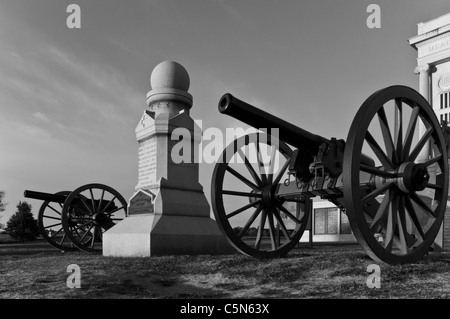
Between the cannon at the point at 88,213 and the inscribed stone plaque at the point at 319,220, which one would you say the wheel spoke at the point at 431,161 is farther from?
the inscribed stone plaque at the point at 319,220

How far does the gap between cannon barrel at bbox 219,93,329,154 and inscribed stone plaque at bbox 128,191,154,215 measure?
4.87 meters

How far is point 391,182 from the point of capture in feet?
22.0

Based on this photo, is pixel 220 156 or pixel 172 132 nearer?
pixel 220 156

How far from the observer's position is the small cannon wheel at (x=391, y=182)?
19.9 feet

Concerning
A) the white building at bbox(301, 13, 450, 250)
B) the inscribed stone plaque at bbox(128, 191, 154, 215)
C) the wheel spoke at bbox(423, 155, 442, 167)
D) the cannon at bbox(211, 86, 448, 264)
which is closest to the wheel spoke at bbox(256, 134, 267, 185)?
the cannon at bbox(211, 86, 448, 264)

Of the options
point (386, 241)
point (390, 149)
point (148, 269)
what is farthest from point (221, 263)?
point (390, 149)

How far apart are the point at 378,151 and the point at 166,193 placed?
6.03 meters

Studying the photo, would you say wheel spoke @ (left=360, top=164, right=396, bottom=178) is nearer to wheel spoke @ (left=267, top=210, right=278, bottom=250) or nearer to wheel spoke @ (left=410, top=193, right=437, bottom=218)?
wheel spoke @ (left=410, top=193, right=437, bottom=218)

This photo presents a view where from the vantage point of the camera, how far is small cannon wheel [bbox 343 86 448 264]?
6.05 meters

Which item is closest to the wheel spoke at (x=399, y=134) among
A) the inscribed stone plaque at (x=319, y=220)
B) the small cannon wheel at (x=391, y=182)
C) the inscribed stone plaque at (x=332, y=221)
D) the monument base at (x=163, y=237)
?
the small cannon wheel at (x=391, y=182)
